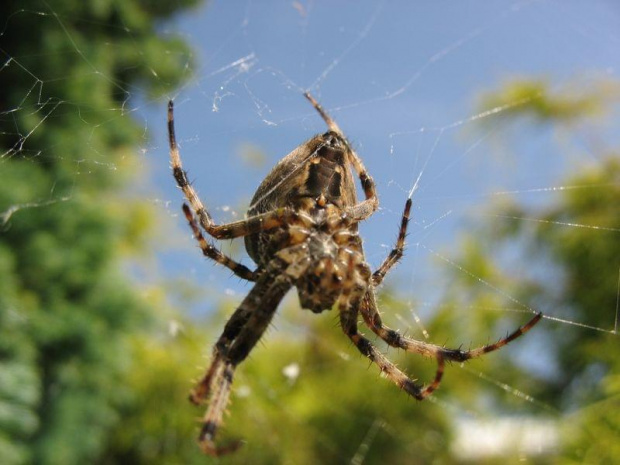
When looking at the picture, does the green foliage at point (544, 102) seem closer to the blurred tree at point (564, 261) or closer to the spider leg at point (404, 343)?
the blurred tree at point (564, 261)

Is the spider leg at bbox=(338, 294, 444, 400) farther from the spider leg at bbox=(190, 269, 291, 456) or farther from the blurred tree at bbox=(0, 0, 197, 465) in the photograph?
the blurred tree at bbox=(0, 0, 197, 465)

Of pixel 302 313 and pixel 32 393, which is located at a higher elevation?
pixel 302 313

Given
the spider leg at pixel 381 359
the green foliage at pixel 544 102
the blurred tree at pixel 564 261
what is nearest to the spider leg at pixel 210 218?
the spider leg at pixel 381 359

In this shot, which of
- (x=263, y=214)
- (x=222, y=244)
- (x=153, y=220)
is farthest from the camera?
(x=153, y=220)

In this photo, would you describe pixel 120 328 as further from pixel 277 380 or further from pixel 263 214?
pixel 263 214

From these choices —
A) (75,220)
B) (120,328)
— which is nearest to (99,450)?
(120,328)
